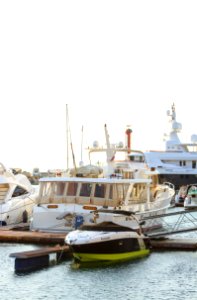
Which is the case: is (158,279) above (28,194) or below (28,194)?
below

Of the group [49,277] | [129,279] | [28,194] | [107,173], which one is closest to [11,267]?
[49,277]

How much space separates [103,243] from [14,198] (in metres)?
16.2

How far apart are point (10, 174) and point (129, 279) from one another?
20045 millimetres

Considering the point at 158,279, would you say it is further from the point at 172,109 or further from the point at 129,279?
the point at 172,109

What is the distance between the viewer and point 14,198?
135ft

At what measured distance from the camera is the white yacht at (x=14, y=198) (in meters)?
38.7

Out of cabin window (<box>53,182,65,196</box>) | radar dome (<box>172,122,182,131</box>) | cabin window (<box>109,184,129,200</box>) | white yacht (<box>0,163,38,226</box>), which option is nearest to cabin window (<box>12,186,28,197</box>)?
white yacht (<box>0,163,38,226</box>)

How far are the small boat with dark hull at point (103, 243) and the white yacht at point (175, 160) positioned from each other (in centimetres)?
6601

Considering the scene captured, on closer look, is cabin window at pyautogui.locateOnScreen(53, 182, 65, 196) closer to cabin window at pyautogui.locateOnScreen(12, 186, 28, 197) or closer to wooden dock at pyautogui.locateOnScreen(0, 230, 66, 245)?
wooden dock at pyautogui.locateOnScreen(0, 230, 66, 245)

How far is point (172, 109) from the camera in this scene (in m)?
105

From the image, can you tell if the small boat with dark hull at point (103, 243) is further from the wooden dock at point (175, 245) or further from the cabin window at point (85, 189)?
the cabin window at point (85, 189)

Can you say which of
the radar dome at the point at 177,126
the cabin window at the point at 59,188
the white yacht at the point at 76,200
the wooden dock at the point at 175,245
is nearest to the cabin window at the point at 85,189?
the white yacht at the point at 76,200

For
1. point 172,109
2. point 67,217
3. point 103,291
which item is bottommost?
point 103,291

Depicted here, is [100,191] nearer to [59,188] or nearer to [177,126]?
[59,188]
